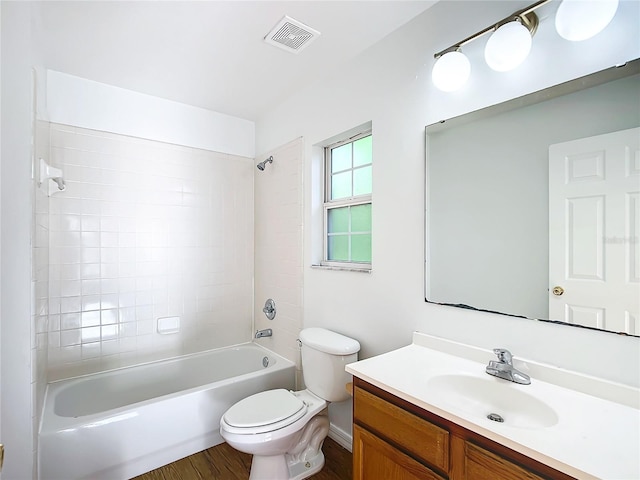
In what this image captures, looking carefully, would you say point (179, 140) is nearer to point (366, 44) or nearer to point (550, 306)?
point (366, 44)

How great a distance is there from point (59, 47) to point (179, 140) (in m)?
0.91

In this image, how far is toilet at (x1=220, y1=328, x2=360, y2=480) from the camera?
1.58 m

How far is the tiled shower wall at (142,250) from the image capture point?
86.7 inches

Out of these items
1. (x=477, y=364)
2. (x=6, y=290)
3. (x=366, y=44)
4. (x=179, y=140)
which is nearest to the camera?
(x=6, y=290)

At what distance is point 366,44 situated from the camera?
Answer: 72.2 inches

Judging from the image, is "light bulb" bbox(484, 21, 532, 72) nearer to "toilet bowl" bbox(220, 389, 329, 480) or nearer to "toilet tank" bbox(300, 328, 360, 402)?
"toilet tank" bbox(300, 328, 360, 402)

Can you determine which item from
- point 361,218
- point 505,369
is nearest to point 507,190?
point 505,369

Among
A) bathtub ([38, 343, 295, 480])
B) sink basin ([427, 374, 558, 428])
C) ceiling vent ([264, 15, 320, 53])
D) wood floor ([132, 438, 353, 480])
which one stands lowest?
wood floor ([132, 438, 353, 480])

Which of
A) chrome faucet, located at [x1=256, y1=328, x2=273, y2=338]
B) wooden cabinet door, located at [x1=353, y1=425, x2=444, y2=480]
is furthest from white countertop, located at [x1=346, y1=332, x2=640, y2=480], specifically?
chrome faucet, located at [x1=256, y1=328, x2=273, y2=338]

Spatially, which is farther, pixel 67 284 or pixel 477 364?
pixel 67 284

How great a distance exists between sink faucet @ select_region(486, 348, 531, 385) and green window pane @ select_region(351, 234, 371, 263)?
94cm

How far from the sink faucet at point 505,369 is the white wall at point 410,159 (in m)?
0.08

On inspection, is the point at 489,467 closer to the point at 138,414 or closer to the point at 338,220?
the point at 338,220

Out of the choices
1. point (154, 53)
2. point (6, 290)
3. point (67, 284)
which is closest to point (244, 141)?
point (154, 53)
